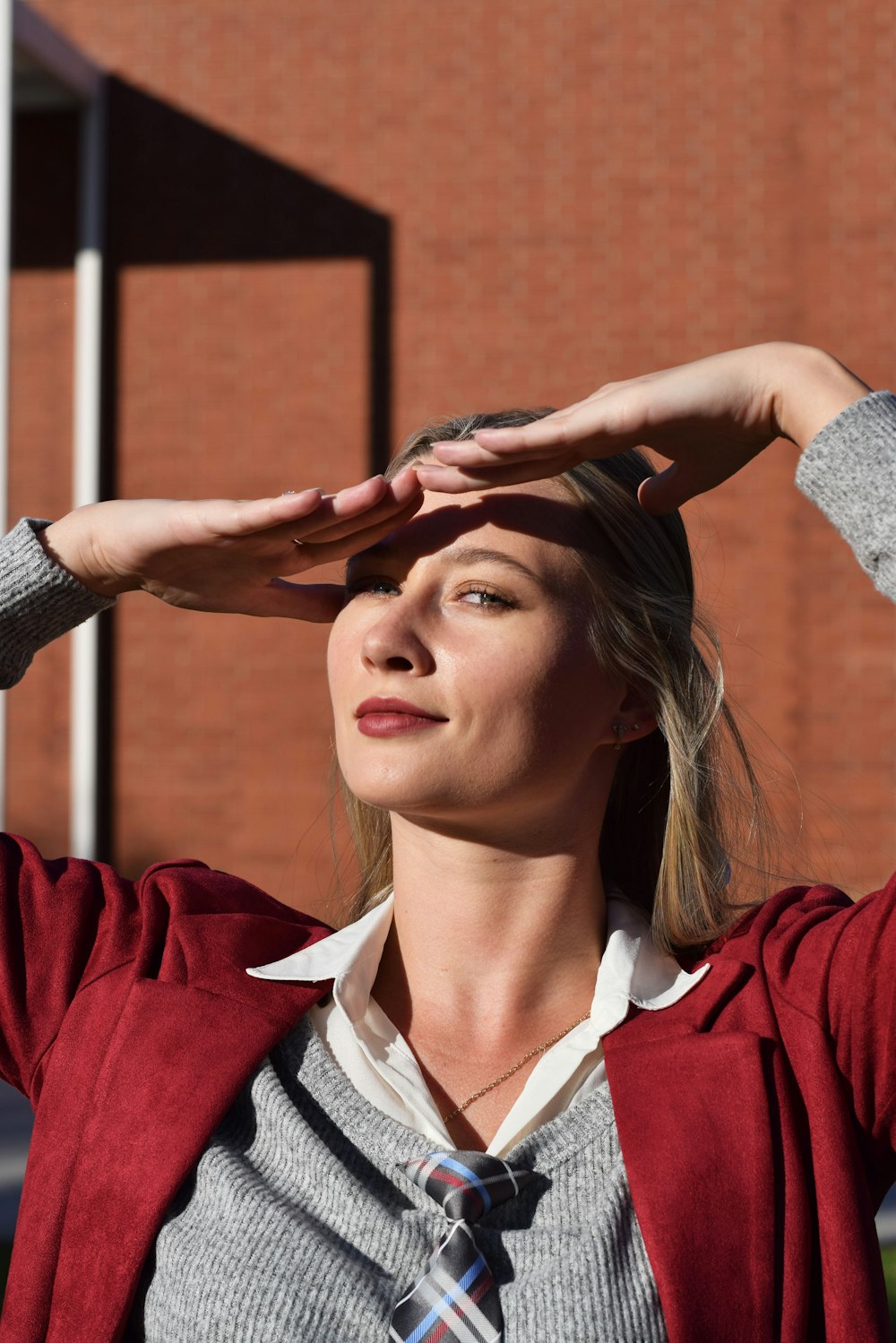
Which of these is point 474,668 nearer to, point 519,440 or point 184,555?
point 519,440

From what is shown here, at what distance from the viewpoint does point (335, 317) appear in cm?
→ 823

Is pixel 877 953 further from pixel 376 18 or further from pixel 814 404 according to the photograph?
pixel 376 18

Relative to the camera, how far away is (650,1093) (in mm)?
1719

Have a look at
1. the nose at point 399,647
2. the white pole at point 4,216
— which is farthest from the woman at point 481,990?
the white pole at point 4,216

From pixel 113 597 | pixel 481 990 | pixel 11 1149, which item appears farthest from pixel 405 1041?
pixel 11 1149

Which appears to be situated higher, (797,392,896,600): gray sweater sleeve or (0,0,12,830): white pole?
(0,0,12,830): white pole

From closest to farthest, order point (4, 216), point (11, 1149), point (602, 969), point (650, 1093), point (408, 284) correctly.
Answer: point (650, 1093), point (602, 969), point (11, 1149), point (4, 216), point (408, 284)

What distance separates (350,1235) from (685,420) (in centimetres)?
106

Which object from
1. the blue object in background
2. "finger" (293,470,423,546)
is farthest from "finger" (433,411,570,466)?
the blue object in background

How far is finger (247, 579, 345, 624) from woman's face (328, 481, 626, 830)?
139 mm

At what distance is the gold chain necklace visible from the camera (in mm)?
1859

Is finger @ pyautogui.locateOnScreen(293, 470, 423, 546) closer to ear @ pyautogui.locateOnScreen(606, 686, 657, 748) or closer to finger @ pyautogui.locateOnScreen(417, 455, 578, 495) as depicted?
finger @ pyautogui.locateOnScreen(417, 455, 578, 495)

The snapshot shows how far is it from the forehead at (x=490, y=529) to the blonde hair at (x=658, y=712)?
4cm

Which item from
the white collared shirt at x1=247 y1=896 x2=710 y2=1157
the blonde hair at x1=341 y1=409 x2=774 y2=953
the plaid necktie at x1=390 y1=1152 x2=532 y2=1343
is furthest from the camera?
the blonde hair at x1=341 y1=409 x2=774 y2=953
